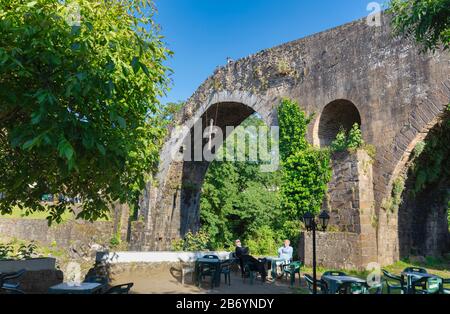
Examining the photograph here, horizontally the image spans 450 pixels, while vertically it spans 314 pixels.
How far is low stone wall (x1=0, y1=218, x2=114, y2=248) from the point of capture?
1979cm

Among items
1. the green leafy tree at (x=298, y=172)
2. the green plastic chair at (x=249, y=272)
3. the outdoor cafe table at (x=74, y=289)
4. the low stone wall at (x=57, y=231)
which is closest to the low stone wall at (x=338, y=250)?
the green leafy tree at (x=298, y=172)

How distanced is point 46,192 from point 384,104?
886cm

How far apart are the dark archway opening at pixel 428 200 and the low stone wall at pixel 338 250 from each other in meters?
1.72

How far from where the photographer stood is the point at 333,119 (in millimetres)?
12812

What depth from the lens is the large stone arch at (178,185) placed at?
17.4m

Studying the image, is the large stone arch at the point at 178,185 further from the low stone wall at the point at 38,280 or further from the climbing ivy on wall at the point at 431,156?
the low stone wall at the point at 38,280

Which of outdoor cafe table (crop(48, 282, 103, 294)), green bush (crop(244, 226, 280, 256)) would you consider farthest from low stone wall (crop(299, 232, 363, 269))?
green bush (crop(244, 226, 280, 256))

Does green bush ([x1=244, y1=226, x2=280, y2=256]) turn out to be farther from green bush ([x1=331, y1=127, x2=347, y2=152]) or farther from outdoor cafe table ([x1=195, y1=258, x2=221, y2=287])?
outdoor cafe table ([x1=195, y1=258, x2=221, y2=287])

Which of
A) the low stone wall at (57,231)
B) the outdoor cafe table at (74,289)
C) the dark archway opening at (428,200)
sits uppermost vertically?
the dark archway opening at (428,200)

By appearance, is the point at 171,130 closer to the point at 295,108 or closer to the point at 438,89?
the point at 295,108

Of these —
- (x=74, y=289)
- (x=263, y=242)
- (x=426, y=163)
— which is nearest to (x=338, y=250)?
(x=426, y=163)

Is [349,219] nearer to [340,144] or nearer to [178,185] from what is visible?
[340,144]

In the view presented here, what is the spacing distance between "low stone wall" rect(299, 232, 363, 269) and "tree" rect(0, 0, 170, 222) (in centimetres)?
645
